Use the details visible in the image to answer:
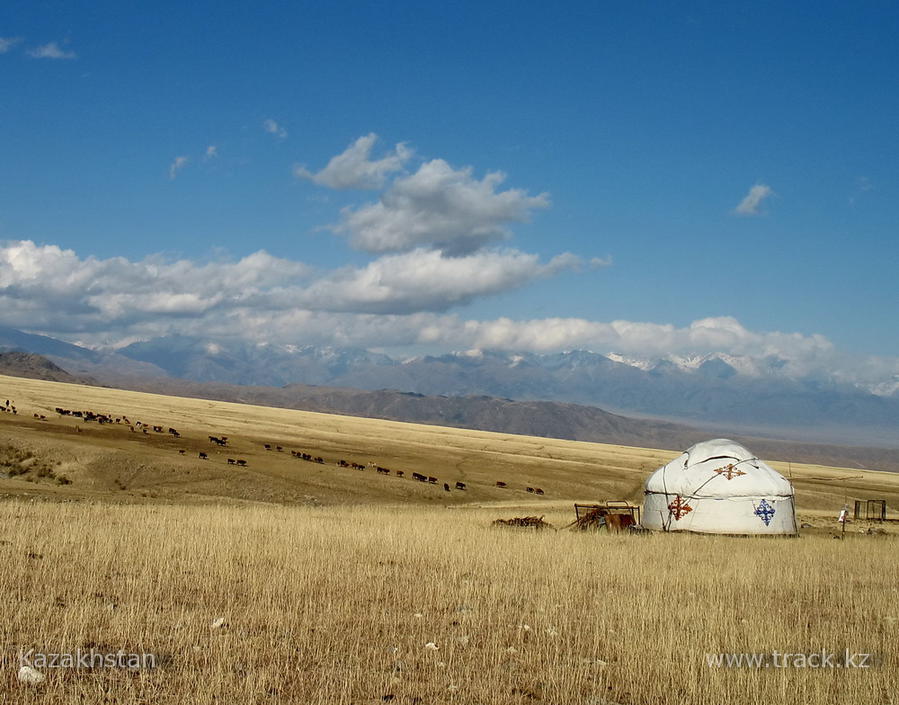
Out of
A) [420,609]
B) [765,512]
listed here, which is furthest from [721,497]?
[420,609]

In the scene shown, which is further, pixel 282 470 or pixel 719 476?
pixel 282 470

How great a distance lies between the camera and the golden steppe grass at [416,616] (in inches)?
367

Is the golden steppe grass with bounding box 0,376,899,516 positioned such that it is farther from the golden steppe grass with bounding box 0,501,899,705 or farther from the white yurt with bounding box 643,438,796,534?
the golden steppe grass with bounding box 0,501,899,705

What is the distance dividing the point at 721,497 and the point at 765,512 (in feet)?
6.24

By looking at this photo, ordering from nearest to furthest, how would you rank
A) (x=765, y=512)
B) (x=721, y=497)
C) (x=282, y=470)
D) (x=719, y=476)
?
(x=765, y=512) → (x=721, y=497) → (x=719, y=476) → (x=282, y=470)

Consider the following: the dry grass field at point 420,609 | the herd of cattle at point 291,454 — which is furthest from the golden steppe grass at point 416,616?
the herd of cattle at point 291,454

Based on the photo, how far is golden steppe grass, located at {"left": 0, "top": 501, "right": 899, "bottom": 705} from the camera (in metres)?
9.32

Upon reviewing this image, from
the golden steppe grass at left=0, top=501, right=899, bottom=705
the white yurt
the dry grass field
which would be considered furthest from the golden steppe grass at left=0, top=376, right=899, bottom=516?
the golden steppe grass at left=0, top=501, right=899, bottom=705

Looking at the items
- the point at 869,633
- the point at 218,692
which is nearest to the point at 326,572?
the point at 218,692

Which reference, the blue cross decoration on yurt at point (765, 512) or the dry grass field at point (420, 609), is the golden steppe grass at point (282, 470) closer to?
the dry grass field at point (420, 609)

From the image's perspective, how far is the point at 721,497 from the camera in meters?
34.0

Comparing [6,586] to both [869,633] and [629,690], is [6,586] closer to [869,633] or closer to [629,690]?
[629,690]

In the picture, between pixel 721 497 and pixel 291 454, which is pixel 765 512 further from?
pixel 291 454

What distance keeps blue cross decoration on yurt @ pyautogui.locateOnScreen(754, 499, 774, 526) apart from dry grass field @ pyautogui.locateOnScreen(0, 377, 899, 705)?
3275mm
